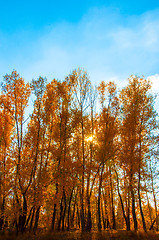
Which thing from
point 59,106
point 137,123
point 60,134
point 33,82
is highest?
point 33,82

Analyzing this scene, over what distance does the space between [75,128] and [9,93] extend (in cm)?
494

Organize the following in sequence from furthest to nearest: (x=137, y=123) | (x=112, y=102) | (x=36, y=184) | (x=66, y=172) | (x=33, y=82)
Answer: (x=112, y=102) < (x=137, y=123) < (x=33, y=82) < (x=66, y=172) < (x=36, y=184)

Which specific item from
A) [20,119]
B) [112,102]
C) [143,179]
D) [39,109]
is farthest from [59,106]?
[143,179]

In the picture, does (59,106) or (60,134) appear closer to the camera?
(60,134)

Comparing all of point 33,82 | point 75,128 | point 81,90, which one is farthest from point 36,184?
point 81,90

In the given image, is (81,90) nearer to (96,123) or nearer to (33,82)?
(96,123)

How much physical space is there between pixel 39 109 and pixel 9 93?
215cm

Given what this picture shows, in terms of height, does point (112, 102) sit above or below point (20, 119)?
above

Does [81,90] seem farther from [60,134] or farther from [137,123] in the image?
[137,123]

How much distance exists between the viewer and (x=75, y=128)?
39.9ft

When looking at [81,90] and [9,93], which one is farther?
[81,90]

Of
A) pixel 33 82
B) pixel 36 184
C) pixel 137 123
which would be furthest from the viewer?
pixel 137 123

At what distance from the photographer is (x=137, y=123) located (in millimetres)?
12430

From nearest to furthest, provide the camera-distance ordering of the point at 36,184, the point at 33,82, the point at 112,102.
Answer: the point at 36,184, the point at 33,82, the point at 112,102
